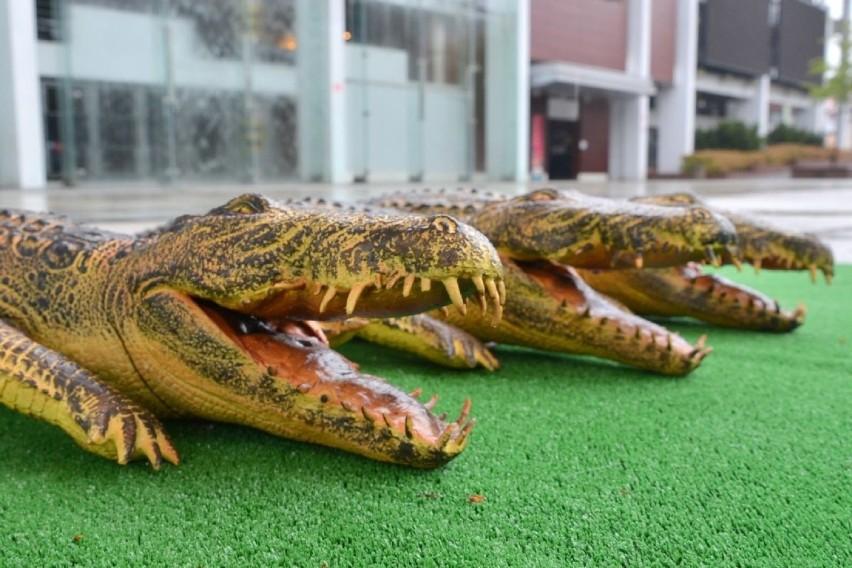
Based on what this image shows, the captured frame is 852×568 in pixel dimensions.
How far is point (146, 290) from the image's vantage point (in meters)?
1.62

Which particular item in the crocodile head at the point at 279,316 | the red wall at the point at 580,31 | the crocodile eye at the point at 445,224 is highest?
the red wall at the point at 580,31

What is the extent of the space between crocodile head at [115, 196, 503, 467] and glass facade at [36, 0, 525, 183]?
50.0 ft

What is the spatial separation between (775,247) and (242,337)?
2124 mm

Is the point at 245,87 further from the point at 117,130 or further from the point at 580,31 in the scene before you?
the point at 580,31

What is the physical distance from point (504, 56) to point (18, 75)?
42.6 ft

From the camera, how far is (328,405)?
1519 mm

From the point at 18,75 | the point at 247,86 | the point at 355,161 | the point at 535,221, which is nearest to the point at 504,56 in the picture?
the point at 355,161

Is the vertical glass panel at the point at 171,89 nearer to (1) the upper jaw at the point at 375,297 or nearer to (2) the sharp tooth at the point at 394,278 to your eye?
(1) the upper jaw at the point at 375,297

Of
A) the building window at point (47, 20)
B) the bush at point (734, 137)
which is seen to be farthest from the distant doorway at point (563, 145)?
the building window at point (47, 20)

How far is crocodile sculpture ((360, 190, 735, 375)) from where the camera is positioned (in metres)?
2.04

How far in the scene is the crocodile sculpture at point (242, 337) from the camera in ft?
4.33

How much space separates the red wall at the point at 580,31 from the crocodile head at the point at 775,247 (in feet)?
82.6

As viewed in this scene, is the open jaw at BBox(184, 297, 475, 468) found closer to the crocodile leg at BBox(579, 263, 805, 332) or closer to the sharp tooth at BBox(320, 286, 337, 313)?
the sharp tooth at BBox(320, 286, 337, 313)

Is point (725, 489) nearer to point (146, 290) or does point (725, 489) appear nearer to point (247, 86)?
point (146, 290)
